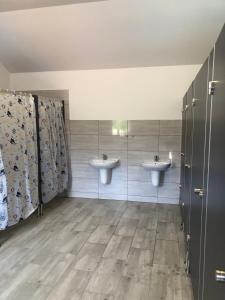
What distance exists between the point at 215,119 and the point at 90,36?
116 inches

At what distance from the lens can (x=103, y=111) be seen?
179 inches

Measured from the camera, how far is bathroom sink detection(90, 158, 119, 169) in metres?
4.30

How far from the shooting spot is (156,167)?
13.4ft

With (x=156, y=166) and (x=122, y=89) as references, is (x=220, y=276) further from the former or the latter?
(x=122, y=89)

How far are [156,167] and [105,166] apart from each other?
844mm

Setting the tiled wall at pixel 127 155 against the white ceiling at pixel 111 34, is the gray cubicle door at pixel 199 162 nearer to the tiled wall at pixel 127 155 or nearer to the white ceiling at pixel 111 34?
the white ceiling at pixel 111 34

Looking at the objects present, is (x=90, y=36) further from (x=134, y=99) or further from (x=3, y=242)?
(x=3, y=242)

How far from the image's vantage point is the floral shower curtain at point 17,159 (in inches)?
118

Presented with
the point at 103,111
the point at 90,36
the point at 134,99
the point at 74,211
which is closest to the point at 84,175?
the point at 74,211

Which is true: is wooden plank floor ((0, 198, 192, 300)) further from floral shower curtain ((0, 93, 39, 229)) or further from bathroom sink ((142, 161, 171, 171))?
bathroom sink ((142, 161, 171, 171))

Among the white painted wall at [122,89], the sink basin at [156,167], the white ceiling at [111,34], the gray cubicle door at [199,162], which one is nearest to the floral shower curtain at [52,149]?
the white painted wall at [122,89]

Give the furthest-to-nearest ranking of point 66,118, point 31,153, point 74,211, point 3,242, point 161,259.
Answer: point 66,118 → point 74,211 → point 31,153 → point 3,242 → point 161,259

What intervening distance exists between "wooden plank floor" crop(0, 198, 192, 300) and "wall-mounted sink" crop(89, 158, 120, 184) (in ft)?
1.92

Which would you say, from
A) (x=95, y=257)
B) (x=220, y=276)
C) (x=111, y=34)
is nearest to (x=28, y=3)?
(x=111, y=34)
